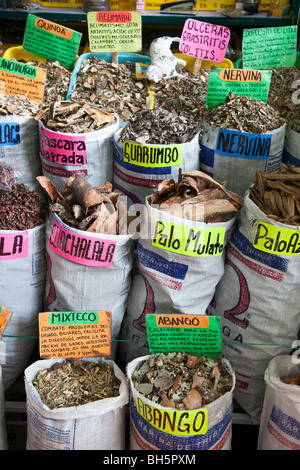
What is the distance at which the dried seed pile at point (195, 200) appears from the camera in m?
1.18

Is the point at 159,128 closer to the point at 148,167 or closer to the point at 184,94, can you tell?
the point at 148,167

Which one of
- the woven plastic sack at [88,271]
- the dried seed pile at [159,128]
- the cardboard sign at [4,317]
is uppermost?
the dried seed pile at [159,128]

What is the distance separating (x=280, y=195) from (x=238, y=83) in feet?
1.96

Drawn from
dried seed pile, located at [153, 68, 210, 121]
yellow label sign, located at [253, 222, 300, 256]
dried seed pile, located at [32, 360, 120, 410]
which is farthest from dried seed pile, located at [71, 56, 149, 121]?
dried seed pile, located at [32, 360, 120, 410]

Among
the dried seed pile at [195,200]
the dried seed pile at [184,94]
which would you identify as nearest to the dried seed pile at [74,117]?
the dried seed pile at [184,94]

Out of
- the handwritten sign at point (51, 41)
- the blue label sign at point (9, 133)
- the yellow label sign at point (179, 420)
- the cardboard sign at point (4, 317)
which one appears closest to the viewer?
the yellow label sign at point (179, 420)

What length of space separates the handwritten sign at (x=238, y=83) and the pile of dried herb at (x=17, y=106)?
637mm

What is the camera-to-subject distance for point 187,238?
1.14m

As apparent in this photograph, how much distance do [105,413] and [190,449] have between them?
22 centimetres

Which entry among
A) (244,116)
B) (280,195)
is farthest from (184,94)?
(280,195)

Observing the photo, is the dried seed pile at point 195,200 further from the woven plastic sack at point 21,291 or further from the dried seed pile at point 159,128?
the woven plastic sack at point 21,291

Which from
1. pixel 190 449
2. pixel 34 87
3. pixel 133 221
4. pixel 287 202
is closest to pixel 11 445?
pixel 190 449

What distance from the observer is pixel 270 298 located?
1221 mm

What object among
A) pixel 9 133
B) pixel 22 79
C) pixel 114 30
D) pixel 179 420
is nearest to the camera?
pixel 179 420
